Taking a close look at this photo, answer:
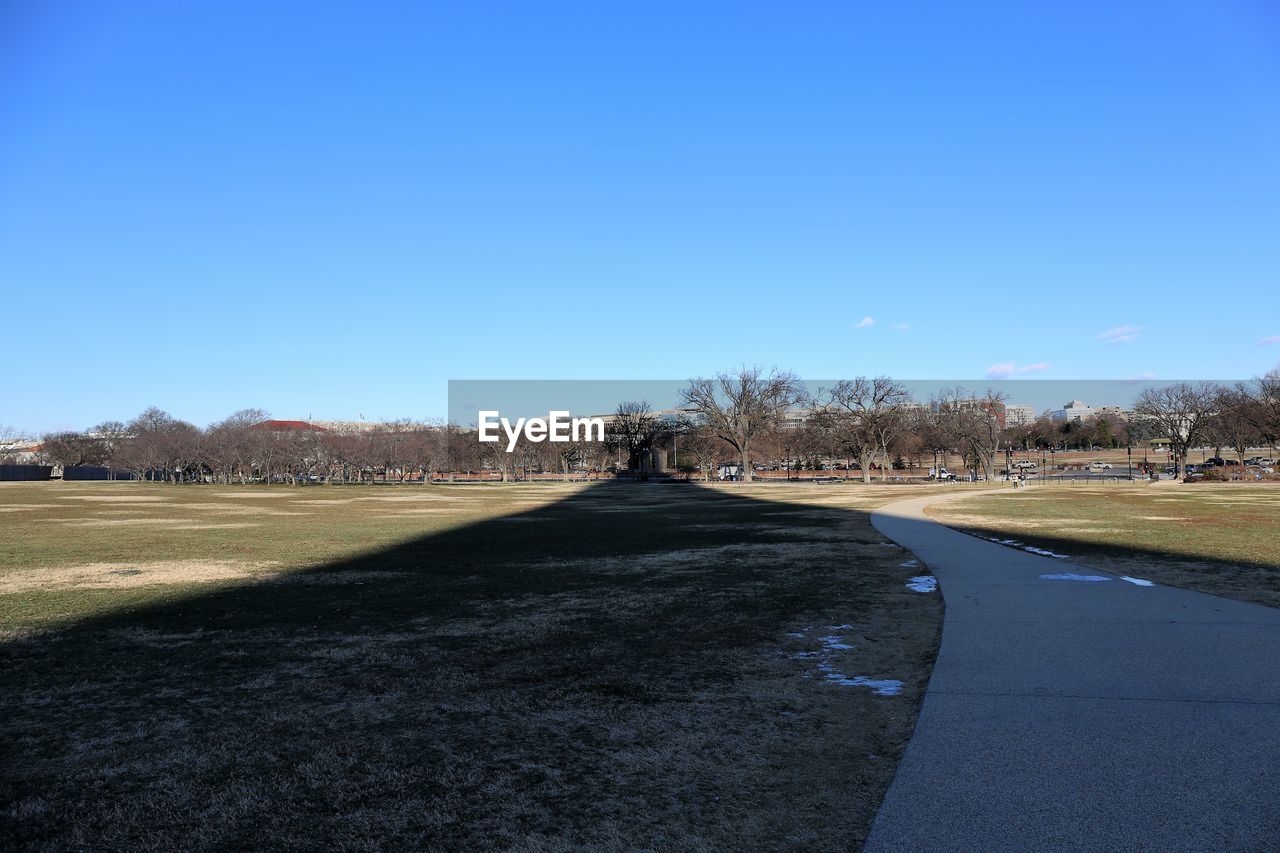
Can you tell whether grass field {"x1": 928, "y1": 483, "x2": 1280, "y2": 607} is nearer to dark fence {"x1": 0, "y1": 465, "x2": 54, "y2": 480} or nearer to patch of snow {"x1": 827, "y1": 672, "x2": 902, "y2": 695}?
patch of snow {"x1": 827, "y1": 672, "x2": 902, "y2": 695}

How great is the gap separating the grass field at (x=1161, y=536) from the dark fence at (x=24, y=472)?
434 feet

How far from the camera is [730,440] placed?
3415 inches

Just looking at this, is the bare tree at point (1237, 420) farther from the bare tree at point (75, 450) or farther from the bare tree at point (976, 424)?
the bare tree at point (75, 450)

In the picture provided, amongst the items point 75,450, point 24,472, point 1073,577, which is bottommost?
point 1073,577

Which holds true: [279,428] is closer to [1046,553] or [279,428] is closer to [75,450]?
[75,450]

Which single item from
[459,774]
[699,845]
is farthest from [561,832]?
[459,774]

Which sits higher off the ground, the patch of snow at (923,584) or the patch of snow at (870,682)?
the patch of snow at (870,682)

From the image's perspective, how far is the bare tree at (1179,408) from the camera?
82875 millimetres

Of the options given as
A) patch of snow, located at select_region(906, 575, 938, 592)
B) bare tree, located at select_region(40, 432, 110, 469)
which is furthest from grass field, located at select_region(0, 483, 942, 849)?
bare tree, located at select_region(40, 432, 110, 469)

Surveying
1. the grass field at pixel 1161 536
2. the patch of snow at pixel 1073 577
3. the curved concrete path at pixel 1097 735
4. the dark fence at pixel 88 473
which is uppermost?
the dark fence at pixel 88 473

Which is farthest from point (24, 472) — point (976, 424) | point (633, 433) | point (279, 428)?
point (976, 424)

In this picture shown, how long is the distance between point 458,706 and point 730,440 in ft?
267

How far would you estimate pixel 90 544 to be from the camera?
2006 centimetres

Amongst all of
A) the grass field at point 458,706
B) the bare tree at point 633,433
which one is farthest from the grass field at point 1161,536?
the bare tree at point 633,433
